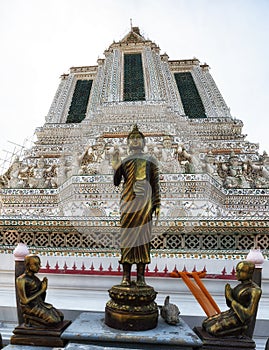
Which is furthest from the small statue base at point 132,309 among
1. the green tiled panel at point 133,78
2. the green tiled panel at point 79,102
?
the green tiled panel at point 79,102

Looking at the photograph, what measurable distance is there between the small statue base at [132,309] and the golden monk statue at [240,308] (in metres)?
0.46

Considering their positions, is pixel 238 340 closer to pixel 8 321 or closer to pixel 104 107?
pixel 8 321

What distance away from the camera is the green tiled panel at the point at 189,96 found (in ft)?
46.0

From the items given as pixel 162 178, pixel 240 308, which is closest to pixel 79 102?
pixel 162 178

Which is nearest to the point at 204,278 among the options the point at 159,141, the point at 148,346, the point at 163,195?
the point at 148,346

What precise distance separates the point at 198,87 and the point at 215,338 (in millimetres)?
14751

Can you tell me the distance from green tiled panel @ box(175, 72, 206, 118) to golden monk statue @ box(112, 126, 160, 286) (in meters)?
11.4

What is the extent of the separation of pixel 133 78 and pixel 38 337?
13.3 meters

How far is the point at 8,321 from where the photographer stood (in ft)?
11.7

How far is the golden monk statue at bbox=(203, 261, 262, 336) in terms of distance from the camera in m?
2.38

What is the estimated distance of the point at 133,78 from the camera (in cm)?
1470

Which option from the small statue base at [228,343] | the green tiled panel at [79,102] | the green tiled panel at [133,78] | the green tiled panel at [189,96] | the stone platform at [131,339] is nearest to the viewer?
the stone platform at [131,339]

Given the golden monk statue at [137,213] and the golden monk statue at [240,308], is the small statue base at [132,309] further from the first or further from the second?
the golden monk statue at [240,308]

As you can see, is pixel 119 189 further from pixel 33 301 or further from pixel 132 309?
pixel 132 309
